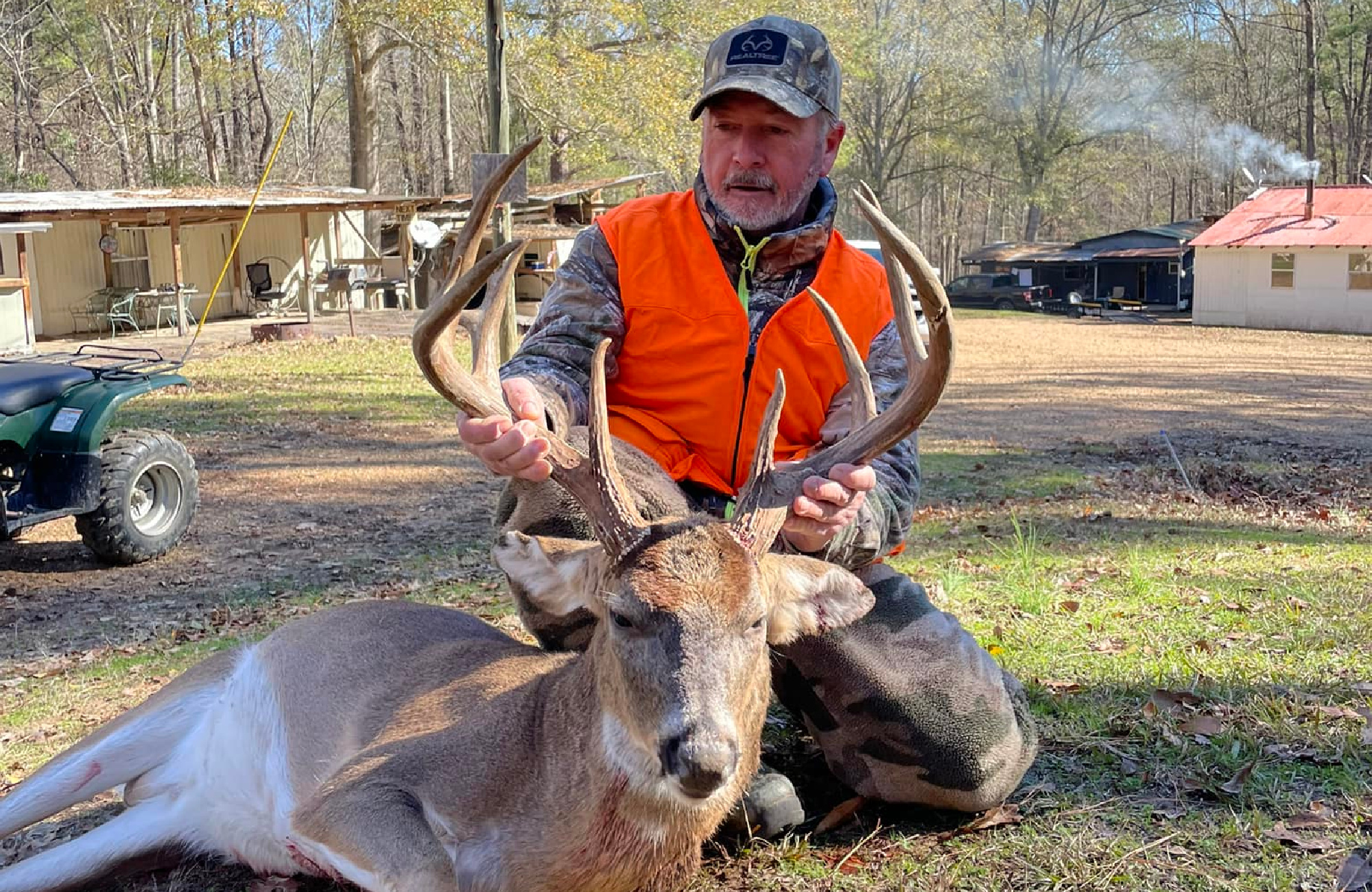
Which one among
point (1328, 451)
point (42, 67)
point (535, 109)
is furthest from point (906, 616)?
point (42, 67)

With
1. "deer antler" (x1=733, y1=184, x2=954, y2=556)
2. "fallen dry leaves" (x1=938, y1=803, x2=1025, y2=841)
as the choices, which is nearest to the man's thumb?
"deer antler" (x1=733, y1=184, x2=954, y2=556)

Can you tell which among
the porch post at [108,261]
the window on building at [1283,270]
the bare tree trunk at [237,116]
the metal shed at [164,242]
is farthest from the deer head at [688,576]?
the bare tree trunk at [237,116]

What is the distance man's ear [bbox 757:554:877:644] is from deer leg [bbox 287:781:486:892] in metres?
0.92

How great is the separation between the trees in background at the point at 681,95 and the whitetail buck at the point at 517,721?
2410 cm

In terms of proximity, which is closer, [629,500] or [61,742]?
[629,500]

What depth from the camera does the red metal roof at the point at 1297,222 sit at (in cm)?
3353

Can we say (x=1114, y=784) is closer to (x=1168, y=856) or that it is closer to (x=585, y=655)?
(x=1168, y=856)

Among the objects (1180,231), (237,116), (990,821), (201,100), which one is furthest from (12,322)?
(1180,231)

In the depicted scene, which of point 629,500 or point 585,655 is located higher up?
point 629,500

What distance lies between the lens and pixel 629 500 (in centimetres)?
317

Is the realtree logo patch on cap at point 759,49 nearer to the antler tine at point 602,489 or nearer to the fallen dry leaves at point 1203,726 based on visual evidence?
the antler tine at point 602,489

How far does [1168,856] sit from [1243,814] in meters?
0.34

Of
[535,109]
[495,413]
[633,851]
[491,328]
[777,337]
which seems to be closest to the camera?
[633,851]

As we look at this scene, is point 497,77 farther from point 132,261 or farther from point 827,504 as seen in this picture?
point 132,261
